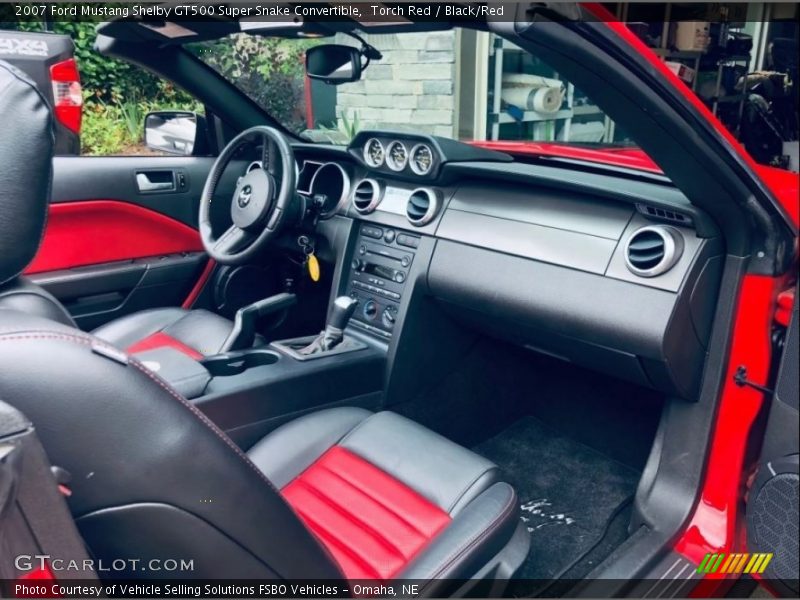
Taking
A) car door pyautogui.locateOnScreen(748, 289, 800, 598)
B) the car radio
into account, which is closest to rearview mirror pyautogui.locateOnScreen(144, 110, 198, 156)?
the car radio

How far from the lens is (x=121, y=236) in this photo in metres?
2.61

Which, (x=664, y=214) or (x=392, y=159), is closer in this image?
(x=664, y=214)

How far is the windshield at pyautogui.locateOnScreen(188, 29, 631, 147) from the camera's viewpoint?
7.80 ft

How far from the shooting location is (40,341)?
736 mm

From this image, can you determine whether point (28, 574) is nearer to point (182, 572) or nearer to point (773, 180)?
point (182, 572)

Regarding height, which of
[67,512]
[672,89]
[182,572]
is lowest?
[182,572]

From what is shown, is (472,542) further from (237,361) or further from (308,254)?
(308,254)

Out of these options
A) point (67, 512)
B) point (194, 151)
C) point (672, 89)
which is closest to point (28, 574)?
point (67, 512)

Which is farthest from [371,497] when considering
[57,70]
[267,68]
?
[57,70]

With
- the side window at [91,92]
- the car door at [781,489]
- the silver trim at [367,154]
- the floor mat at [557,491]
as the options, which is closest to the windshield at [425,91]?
the silver trim at [367,154]

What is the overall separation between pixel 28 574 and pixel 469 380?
1.86 m

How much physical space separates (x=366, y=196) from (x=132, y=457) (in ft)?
5.73

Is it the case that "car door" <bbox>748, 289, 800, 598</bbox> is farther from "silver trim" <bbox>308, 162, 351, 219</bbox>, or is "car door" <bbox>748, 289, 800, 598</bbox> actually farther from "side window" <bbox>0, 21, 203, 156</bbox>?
"side window" <bbox>0, 21, 203, 156</bbox>

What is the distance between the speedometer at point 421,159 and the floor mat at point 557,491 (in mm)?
1050
